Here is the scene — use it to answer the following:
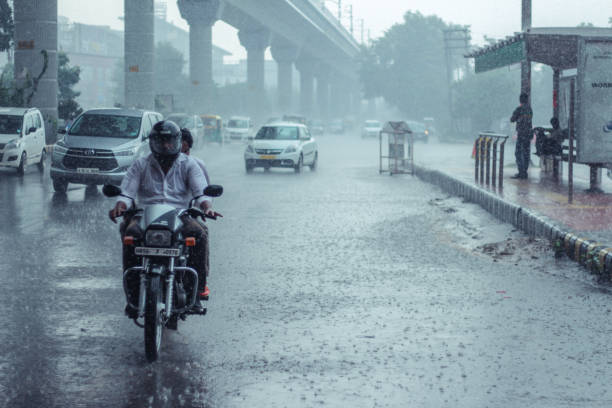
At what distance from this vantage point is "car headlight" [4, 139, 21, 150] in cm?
2314

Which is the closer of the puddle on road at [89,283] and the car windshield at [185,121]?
the puddle on road at [89,283]

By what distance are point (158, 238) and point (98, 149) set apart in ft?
41.6

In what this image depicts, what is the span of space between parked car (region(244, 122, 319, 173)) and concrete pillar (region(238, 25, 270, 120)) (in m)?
39.7

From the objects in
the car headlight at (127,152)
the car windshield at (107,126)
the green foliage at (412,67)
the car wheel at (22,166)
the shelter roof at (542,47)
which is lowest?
the car wheel at (22,166)

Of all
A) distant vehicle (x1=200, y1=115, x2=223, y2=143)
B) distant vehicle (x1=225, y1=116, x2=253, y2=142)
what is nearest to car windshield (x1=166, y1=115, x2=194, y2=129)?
distant vehicle (x1=200, y1=115, x2=223, y2=143)

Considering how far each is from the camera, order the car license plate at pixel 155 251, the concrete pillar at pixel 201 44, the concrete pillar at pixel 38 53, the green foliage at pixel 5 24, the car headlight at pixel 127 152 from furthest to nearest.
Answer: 1. the concrete pillar at pixel 201 44
2. the green foliage at pixel 5 24
3. the concrete pillar at pixel 38 53
4. the car headlight at pixel 127 152
5. the car license plate at pixel 155 251

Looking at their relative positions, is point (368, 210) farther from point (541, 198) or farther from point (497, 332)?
point (497, 332)

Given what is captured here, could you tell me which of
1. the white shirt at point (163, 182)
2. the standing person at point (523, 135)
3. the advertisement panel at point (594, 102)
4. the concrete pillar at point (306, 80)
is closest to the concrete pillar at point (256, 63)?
the concrete pillar at point (306, 80)

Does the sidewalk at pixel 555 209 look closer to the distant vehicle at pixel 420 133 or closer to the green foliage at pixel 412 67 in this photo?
the distant vehicle at pixel 420 133

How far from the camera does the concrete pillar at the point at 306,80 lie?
101812mm

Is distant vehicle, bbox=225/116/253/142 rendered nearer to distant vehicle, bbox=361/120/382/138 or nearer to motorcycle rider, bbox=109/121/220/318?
distant vehicle, bbox=361/120/382/138

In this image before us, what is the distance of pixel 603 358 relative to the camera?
599 cm

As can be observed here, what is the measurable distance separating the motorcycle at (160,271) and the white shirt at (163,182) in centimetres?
21

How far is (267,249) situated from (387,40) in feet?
292
